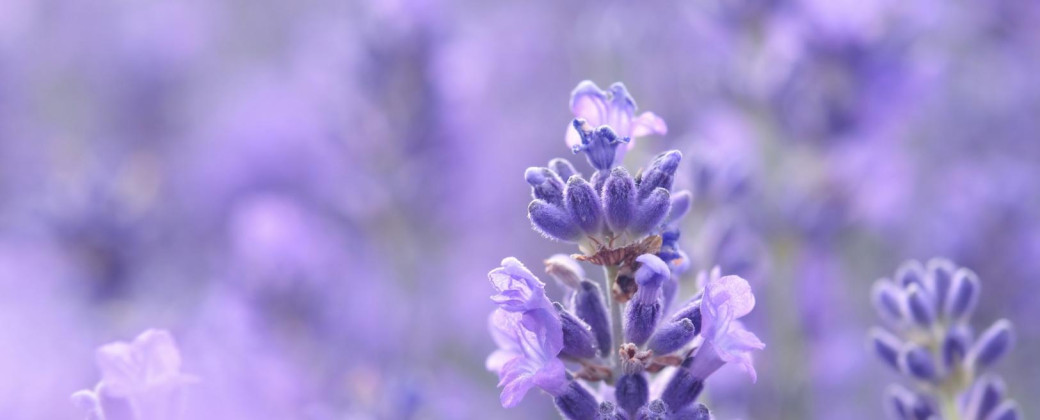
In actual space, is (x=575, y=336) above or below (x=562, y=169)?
below

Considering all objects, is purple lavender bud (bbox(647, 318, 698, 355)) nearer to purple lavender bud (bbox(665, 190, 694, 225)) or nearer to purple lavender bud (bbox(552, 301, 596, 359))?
purple lavender bud (bbox(552, 301, 596, 359))

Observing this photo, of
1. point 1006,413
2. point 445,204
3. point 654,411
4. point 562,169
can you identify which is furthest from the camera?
Answer: point 445,204

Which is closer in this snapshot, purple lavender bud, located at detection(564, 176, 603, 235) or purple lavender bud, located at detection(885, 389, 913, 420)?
purple lavender bud, located at detection(564, 176, 603, 235)

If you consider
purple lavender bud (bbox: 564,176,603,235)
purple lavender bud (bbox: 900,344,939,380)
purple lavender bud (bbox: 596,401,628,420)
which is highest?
purple lavender bud (bbox: 564,176,603,235)

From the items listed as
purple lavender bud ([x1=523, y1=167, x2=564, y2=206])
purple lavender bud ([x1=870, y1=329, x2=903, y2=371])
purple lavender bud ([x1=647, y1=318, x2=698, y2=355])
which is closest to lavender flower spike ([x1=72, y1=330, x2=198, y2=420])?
purple lavender bud ([x1=523, y1=167, x2=564, y2=206])

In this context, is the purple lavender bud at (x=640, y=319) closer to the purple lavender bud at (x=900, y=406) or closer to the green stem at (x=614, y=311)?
the green stem at (x=614, y=311)

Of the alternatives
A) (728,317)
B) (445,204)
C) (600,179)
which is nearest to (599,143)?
(600,179)

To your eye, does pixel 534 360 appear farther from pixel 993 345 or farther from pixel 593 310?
pixel 993 345
